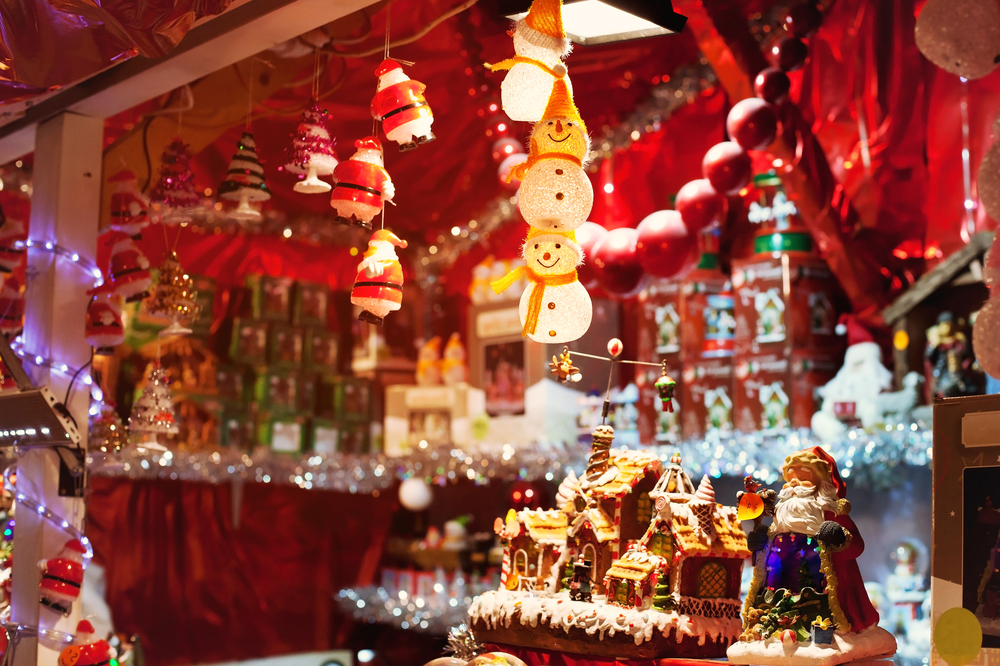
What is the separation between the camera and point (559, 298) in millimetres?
2732

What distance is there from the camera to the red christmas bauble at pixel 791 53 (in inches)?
176

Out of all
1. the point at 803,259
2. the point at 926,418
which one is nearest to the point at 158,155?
the point at 803,259

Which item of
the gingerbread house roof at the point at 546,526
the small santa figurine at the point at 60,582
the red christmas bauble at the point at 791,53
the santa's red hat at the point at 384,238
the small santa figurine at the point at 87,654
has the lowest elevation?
the small santa figurine at the point at 87,654

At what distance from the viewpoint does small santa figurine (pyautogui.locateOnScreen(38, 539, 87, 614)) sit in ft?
12.3

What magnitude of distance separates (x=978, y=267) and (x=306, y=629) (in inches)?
181

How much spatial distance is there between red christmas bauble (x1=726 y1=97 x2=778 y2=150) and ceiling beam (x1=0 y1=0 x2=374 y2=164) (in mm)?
1708

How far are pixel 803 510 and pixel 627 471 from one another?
663mm

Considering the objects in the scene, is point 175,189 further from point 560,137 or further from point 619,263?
point 560,137

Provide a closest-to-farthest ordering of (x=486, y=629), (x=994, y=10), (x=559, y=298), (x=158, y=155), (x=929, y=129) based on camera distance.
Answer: (x=994, y=10), (x=559, y=298), (x=486, y=629), (x=158, y=155), (x=929, y=129)

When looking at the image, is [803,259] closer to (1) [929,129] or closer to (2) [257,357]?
(1) [929,129]

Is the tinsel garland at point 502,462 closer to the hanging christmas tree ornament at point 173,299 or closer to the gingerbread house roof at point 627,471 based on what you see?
the hanging christmas tree ornament at point 173,299

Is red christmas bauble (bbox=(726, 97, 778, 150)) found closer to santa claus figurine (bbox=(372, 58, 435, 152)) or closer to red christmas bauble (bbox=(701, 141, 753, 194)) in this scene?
red christmas bauble (bbox=(701, 141, 753, 194))

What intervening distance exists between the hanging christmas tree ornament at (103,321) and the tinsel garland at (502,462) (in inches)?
21.6

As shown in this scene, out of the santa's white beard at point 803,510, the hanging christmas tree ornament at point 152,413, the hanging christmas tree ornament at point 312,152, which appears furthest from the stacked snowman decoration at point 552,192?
the hanging christmas tree ornament at point 152,413
